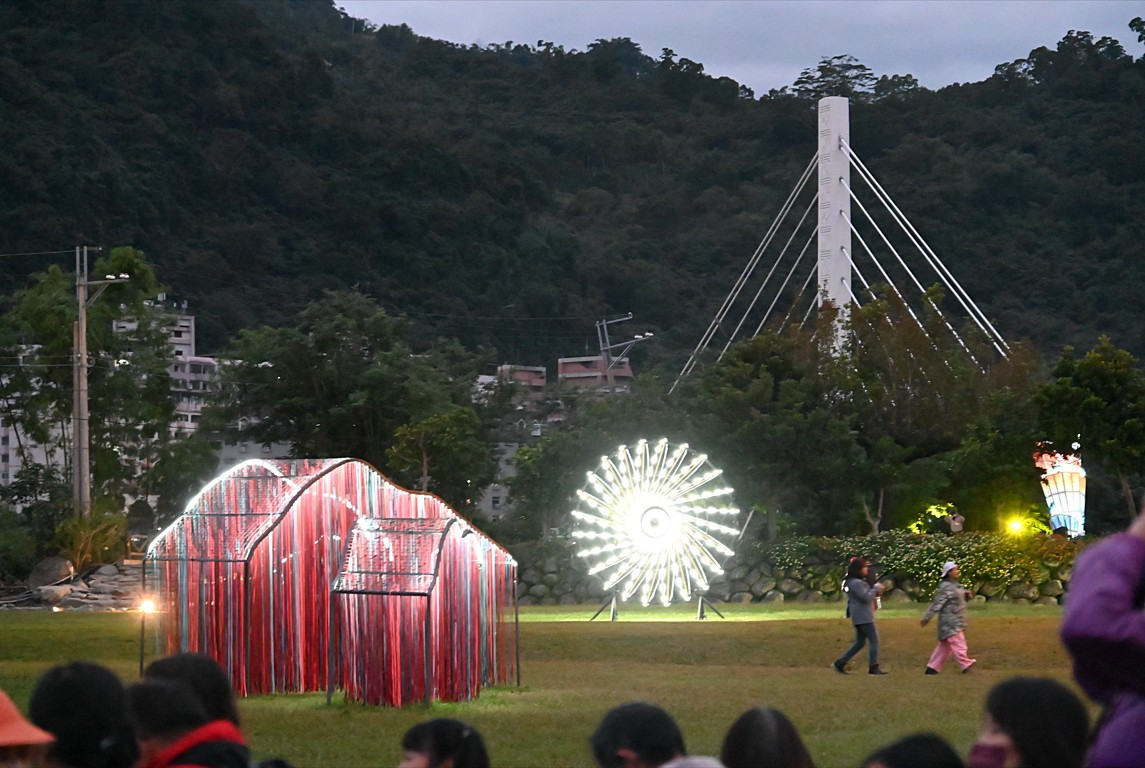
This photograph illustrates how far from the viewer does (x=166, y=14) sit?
88688 mm

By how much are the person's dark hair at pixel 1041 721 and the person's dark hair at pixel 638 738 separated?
1.23 metres

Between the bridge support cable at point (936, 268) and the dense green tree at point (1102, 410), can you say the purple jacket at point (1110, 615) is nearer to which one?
the dense green tree at point (1102, 410)

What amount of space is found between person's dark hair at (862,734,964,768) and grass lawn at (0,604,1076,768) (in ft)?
24.3

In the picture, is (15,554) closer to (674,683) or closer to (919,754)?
(674,683)

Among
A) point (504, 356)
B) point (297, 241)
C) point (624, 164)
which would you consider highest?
point (624, 164)

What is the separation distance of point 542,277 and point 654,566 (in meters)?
60.1

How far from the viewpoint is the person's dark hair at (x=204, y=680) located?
5.11 m

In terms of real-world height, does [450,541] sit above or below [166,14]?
below

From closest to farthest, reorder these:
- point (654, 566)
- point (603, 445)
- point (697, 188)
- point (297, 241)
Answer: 1. point (654, 566)
2. point (603, 445)
3. point (297, 241)
4. point (697, 188)

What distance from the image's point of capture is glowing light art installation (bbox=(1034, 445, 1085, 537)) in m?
33.8

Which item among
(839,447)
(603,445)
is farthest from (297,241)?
(839,447)

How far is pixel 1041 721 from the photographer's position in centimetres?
424

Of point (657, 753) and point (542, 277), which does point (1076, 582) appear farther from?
point (542, 277)

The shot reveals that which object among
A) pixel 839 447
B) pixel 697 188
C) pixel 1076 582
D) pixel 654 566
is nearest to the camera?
pixel 1076 582
